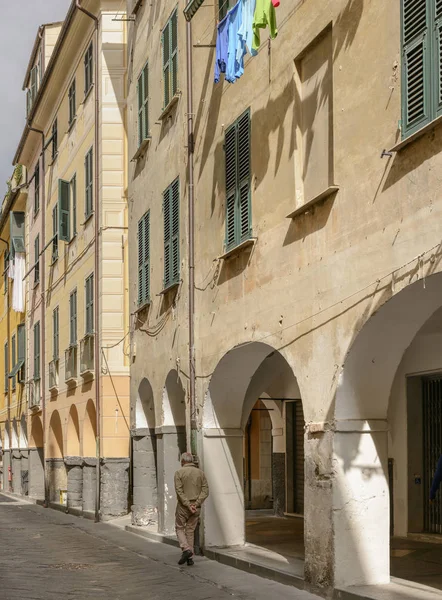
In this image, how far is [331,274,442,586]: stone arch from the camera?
11.6 meters

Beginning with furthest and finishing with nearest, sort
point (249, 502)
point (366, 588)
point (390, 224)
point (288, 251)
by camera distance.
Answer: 1. point (249, 502)
2. point (288, 251)
3. point (366, 588)
4. point (390, 224)

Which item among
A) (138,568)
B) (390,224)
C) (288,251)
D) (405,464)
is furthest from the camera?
(405,464)

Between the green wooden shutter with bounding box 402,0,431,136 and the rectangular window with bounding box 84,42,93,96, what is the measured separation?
1903cm

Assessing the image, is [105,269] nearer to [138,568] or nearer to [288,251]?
[138,568]

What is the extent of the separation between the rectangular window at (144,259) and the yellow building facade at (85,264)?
4.52 m

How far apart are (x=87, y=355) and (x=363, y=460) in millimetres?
16782

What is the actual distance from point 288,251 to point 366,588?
4095 mm

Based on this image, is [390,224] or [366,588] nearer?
[390,224]

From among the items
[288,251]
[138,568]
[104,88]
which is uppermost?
[104,88]

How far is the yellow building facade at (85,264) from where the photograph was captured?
26.1 m

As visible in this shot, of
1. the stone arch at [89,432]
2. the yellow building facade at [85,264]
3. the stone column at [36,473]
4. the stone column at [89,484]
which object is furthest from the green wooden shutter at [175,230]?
the stone column at [36,473]

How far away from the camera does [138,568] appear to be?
15656mm

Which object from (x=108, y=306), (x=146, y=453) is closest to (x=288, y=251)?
(x=146, y=453)

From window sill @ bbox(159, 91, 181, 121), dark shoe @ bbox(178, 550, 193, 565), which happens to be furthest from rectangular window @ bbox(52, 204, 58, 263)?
dark shoe @ bbox(178, 550, 193, 565)
